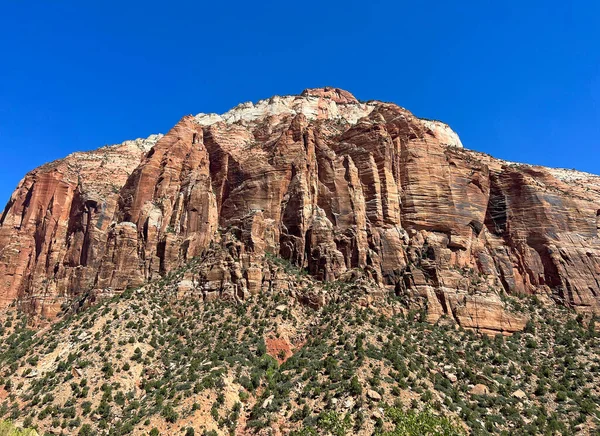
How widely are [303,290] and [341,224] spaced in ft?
38.7

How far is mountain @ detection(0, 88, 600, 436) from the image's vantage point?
36.6 m

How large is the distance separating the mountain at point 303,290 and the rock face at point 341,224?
268 mm

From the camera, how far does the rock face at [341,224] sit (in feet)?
178

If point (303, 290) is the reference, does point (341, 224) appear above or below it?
above

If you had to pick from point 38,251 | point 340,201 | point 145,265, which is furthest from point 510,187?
point 38,251

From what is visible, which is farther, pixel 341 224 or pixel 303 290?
pixel 341 224

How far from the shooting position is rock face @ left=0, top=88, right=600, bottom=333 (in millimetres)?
54312

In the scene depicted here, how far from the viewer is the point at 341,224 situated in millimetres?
58531

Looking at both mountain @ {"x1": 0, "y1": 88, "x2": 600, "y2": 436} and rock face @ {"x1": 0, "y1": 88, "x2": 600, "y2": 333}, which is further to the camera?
rock face @ {"x1": 0, "y1": 88, "x2": 600, "y2": 333}

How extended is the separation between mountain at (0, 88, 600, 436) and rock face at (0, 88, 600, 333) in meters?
0.27

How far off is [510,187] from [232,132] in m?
47.6

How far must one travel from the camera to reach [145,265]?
5894 centimetres

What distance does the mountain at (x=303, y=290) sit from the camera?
36594mm

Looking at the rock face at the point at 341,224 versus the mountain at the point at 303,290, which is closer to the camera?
the mountain at the point at 303,290
